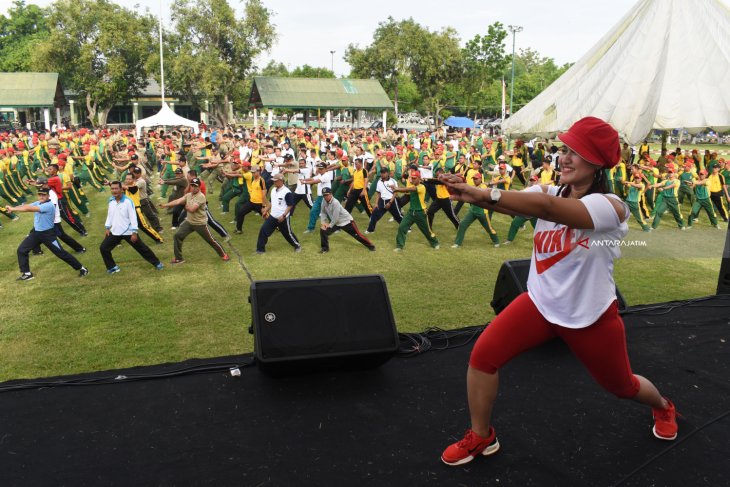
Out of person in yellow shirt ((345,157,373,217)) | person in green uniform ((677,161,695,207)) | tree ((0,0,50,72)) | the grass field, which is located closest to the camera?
the grass field

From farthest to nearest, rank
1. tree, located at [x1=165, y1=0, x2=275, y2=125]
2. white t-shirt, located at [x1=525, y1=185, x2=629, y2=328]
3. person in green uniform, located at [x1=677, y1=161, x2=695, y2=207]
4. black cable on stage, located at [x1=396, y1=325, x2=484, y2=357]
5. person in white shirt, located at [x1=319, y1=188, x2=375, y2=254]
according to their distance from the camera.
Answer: tree, located at [x1=165, y1=0, x2=275, y2=125], person in green uniform, located at [x1=677, y1=161, x2=695, y2=207], person in white shirt, located at [x1=319, y1=188, x2=375, y2=254], black cable on stage, located at [x1=396, y1=325, x2=484, y2=357], white t-shirt, located at [x1=525, y1=185, x2=629, y2=328]

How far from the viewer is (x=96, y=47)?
A: 4241cm

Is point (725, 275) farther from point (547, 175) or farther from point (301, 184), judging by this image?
point (301, 184)

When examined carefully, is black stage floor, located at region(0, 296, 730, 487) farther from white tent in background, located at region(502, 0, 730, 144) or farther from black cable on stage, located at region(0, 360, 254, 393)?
white tent in background, located at region(502, 0, 730, 144)

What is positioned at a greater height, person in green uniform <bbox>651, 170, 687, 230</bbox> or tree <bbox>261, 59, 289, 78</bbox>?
tree <bbox>261, 59, 289, 78</bbox>

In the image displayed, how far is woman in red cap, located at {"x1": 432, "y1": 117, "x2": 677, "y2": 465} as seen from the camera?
8.33 ft

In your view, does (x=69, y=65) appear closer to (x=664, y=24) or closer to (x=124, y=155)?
(x=124, y=155)

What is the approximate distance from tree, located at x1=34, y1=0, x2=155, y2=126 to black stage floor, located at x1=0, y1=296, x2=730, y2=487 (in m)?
44.0

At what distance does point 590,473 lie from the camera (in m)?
3.19

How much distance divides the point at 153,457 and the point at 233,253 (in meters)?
7.69

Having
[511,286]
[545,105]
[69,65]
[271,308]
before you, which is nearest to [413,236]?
[545,105]

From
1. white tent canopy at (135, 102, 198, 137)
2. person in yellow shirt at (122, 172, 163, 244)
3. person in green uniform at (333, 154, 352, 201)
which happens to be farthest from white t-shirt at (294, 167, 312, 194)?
white tent canopy at (135, 102, 198, 137)

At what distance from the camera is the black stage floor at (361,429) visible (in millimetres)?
3154

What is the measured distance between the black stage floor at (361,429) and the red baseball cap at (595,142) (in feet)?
5.74
